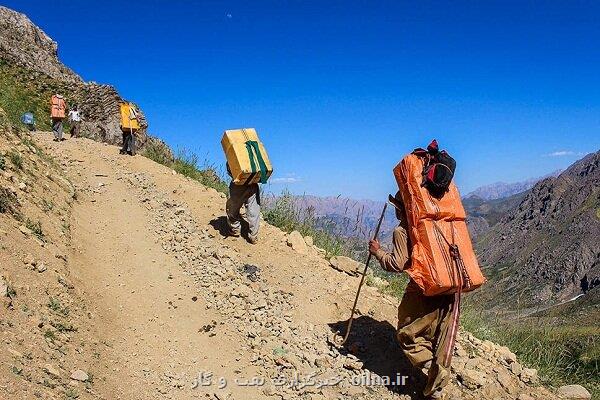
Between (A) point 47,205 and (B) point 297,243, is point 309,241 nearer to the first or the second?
(B) point 297,243

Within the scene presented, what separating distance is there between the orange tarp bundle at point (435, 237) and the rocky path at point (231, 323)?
1.41 meters

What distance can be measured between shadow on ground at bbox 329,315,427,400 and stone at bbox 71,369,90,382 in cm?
266

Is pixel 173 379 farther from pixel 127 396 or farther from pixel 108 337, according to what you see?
pixel 108 337

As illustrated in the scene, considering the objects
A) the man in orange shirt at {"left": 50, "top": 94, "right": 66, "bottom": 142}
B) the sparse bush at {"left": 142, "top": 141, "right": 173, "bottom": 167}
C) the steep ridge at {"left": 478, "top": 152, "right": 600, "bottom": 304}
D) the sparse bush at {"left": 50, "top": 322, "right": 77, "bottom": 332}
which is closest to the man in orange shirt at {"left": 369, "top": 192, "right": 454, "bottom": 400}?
the sparse bush at {"left": 50, "top": 322, "right": 77, "bottom": 332}

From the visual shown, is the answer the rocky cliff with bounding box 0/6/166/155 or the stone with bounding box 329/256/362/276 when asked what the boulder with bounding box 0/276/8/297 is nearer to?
the stone with bounding box 329/256/362/276

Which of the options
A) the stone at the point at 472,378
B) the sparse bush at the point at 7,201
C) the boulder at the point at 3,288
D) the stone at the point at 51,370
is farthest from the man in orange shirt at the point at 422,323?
the sparse bush at the point at 7,201

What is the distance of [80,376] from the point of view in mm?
3939

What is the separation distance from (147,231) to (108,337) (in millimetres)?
3211

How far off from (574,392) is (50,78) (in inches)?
1001

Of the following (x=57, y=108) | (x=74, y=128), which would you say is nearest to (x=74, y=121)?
(x=74, y=128)

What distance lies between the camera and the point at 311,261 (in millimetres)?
7480

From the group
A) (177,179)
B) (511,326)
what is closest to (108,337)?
(511,326)

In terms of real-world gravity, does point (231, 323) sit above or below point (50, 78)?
below

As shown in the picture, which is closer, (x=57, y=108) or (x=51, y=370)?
(x=51, y=370)
